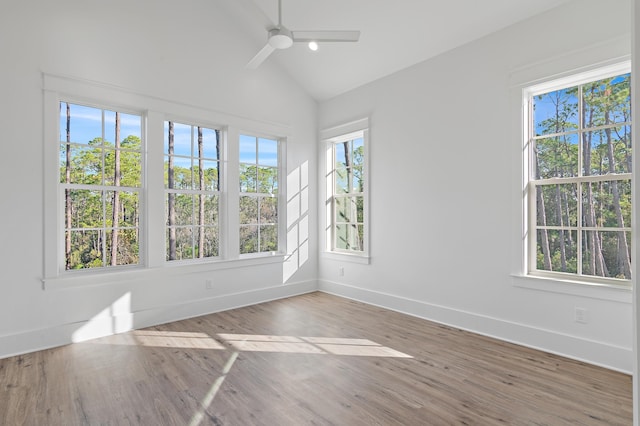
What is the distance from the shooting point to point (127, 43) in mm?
3738

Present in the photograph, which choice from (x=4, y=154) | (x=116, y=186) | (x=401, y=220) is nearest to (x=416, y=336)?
(x=401, y=220)

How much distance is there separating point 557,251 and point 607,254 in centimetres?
37

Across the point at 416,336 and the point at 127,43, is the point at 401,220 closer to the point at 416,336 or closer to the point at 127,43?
the point at 416,336

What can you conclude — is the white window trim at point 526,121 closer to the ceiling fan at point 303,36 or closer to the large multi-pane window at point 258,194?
the ceiling fan at point 303,36

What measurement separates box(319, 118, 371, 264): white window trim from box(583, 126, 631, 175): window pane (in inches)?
96.5

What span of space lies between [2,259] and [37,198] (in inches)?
23.7

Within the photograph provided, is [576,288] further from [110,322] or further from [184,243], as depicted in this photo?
[110,322]

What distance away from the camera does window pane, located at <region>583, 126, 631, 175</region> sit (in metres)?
2.84

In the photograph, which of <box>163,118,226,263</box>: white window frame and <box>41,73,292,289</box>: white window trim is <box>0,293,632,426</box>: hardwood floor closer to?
<box>41,73,292,289</box>: white window trim

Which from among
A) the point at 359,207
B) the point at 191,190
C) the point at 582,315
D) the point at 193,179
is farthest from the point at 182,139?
the point at 582,315

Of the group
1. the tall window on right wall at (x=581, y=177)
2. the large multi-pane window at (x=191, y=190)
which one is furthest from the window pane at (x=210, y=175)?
the tall window on right wall at (x=581, y=177)

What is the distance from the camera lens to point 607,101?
294cm

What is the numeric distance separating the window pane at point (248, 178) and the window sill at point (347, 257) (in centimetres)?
154

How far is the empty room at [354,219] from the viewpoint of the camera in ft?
8.32
